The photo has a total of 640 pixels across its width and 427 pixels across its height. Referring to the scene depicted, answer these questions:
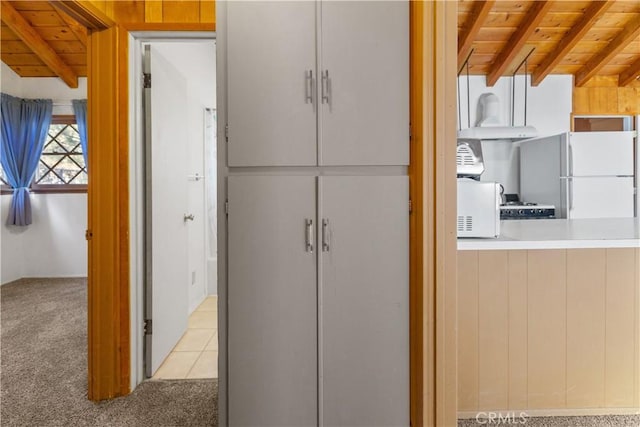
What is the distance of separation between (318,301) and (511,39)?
3981 mm

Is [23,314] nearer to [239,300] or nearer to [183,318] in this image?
[183,318]

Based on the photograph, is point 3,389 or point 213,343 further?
point 213,343

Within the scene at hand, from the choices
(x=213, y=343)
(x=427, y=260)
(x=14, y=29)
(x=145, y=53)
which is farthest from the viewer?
(x=14, y=29)

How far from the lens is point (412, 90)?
1348 millimetres

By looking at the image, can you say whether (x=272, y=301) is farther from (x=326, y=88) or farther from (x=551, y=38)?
(x=551, y=38)

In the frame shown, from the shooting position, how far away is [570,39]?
3.74 metres

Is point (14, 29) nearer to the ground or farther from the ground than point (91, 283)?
farther from the ground

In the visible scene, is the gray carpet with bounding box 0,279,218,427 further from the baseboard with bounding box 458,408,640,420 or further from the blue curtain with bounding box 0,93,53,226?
the blue curtain with bounding box 0,93,53,226

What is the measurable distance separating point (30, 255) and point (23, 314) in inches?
64.1

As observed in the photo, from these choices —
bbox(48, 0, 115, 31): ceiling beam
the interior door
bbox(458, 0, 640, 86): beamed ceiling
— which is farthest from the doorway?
bbox(458, 0, 640, 86): beamed ceiling

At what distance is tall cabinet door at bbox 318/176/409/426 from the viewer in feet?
4.40

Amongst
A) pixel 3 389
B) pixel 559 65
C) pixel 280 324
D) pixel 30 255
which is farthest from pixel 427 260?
pixel 30 255

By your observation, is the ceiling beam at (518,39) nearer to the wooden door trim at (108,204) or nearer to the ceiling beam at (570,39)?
the ceiling beam at (570,39)

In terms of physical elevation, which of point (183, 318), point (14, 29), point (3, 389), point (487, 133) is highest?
point (14, 29)
